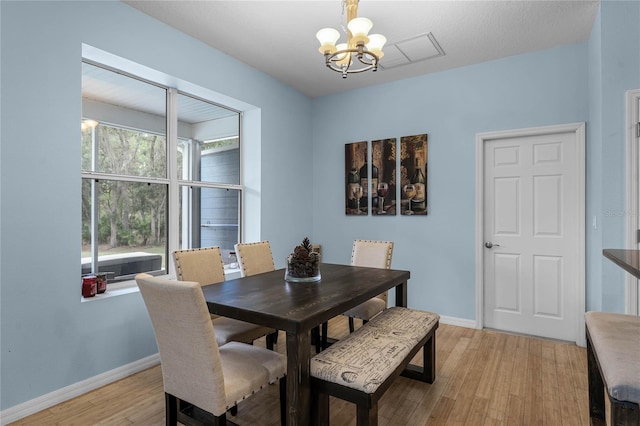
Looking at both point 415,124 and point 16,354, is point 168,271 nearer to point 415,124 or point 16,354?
point 16,354

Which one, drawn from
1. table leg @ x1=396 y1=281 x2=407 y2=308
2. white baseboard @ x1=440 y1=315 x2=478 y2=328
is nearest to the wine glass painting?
white baseboard @ x1=440 y1=315 x2=478 y2=328

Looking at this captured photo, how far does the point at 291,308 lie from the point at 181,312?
512 millimetres

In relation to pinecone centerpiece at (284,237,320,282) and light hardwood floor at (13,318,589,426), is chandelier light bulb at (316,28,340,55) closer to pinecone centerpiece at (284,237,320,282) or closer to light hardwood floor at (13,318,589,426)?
pinecone centerpiece at (284,237,320,282)

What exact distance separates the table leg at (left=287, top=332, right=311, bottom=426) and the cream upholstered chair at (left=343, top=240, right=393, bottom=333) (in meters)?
1.31

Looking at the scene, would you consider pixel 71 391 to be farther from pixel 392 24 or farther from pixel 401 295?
pixel 392 24

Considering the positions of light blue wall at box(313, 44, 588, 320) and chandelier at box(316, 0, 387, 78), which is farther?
light blue wall at box(313, 44, 588, 320)

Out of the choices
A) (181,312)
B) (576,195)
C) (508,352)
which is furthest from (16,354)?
(576,195)

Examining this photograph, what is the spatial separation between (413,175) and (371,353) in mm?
2552

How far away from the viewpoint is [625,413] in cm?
102

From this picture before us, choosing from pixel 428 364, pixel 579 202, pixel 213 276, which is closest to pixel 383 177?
pixel 579 202

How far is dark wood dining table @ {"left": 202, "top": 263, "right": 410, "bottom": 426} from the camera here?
5.10 ft

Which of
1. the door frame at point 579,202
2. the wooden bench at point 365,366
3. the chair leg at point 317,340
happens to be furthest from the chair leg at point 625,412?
the door frame at point 579,202

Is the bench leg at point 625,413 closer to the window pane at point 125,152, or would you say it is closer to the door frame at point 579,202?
the door frame at point 579,202

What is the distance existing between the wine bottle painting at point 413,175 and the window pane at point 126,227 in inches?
99.5
